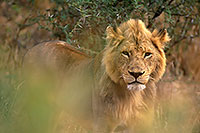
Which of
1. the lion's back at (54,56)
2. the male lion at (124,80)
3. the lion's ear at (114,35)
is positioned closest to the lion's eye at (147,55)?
the male lion at (124,80)

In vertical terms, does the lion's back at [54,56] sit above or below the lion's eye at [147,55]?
below

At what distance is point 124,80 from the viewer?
2.96 metres

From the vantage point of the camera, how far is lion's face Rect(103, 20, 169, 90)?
2.86m

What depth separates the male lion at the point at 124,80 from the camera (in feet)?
Result: 9.70

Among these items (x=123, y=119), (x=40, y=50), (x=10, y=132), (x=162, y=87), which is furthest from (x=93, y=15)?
(x=10, y=132)

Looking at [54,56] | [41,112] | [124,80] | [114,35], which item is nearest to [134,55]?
[124,80]

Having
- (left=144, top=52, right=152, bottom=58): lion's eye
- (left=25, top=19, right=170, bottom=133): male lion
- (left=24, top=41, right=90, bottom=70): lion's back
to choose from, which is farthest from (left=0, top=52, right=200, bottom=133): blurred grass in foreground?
(left=144, top=52, right=152, bottom=58): lion's eye

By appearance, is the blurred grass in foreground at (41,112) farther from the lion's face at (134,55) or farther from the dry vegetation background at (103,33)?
the lion's face at (134,55)

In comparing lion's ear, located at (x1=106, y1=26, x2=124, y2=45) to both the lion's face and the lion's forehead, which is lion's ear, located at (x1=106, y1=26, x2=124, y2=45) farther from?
the lion's forehead

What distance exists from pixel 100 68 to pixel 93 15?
115cm

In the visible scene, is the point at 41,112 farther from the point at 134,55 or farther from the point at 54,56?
the point at 54,56

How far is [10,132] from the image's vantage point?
4.53 feet

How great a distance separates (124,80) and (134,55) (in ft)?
0.69

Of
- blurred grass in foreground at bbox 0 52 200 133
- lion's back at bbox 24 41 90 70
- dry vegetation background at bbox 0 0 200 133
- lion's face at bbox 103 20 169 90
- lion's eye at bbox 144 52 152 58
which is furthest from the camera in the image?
lion's back at bbox 24 41 90 70
